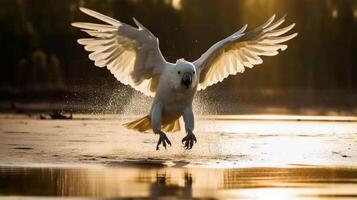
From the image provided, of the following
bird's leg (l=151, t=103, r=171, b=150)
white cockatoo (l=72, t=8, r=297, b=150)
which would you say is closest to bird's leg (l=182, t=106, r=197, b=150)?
white cockatoo (l=72, t=8, r=297, b=150)

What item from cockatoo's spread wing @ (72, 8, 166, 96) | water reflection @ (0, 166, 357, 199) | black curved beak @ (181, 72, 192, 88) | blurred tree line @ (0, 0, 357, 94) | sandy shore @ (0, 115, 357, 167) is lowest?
water reflection @ (0, 166, 357, 199)

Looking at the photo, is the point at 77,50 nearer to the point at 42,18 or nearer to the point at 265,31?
the point at 42,18

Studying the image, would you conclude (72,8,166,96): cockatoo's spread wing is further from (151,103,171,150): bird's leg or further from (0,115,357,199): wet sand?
(0,115,357,199): wet sand

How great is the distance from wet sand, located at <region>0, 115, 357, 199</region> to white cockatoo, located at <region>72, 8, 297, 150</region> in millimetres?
842

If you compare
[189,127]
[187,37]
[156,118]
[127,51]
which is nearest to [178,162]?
[189,127]

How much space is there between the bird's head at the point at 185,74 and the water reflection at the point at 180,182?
6.17 ft

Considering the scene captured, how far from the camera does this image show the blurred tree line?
57375mm

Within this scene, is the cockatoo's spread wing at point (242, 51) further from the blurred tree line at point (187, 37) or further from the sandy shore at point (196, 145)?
the blurred tree line at point (187, 37)

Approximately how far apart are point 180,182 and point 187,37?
122 ft

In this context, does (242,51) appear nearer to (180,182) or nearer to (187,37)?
(180,182)

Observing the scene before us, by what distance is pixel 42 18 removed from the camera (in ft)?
212

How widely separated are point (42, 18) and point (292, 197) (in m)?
47.4

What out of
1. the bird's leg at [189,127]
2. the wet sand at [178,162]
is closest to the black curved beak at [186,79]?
the bird's leg at [189,127]

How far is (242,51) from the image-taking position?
26.9m
